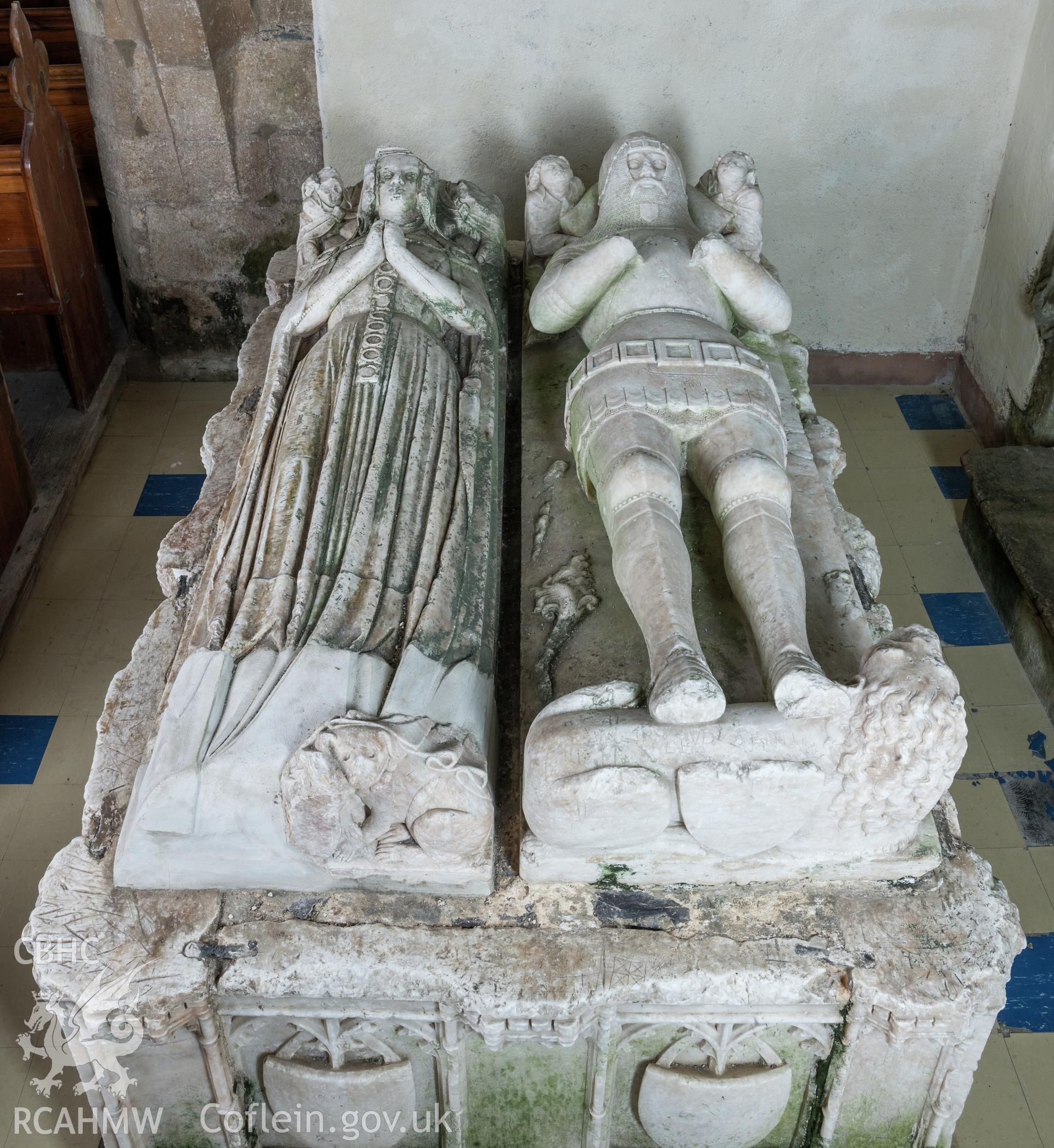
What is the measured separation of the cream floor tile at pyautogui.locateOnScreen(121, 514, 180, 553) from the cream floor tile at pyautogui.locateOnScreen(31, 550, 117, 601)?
86mm

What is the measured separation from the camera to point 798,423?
392 cm

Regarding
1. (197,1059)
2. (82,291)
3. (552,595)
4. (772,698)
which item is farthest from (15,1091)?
(82,291)

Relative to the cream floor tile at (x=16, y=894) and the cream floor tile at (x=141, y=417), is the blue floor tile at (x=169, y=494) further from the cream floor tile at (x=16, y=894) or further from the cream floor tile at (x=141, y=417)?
the cream floor tile at (x=16, y=894)

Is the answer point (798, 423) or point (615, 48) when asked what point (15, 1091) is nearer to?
point (798, 423)

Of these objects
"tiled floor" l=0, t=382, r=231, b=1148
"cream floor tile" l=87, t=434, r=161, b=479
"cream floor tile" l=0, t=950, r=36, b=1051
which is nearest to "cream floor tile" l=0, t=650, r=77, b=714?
"tiled floor" l=0, t=382, r=231, b=1148

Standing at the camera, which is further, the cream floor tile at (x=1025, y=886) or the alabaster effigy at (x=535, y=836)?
the cream floor tile at (x=1025, y=886)

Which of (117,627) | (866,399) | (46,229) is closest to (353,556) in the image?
(117,627)

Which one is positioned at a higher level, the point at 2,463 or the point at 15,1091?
the point at 2,463

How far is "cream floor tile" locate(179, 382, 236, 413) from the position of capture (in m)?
Answer: 5.66

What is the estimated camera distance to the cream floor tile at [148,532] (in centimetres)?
488

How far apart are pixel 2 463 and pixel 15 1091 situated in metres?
2.39

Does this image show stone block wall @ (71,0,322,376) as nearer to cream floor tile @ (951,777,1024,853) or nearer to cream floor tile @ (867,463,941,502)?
cream floor tile @ (867,463,941,502)

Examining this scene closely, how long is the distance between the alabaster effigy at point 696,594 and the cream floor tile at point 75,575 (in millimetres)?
1870

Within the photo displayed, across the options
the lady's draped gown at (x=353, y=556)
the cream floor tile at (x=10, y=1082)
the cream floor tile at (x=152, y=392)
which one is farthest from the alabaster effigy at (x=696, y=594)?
the cream floor tile at (x=152, y=392)
